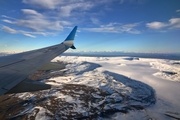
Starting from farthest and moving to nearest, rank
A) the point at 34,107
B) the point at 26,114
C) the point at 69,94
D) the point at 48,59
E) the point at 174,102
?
the point at 69,94 < the point at 174,102 < the point at 34,107 < the point at 26,114 < the point at 48,59

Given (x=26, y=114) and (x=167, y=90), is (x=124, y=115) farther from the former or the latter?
(x=167, y=90)

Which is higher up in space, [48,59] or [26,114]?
[48,59]

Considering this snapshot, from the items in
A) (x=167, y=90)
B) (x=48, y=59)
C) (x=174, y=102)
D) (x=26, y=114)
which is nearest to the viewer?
(x=48, y=59)

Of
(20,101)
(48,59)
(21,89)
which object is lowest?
(20,101)

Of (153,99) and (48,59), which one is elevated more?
(48,59)

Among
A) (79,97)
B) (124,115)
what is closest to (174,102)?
(124,115)

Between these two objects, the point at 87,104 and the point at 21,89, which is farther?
the point at 87,104

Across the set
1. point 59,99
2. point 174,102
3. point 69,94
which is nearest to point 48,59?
point 59,99

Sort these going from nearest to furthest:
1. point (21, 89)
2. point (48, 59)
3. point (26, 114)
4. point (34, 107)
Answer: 1. point (21, 89)
2. point (48, 59)
3. point (26, 114)
4. point (34, 107)

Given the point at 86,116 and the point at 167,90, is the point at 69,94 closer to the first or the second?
→ the point at 86,116
